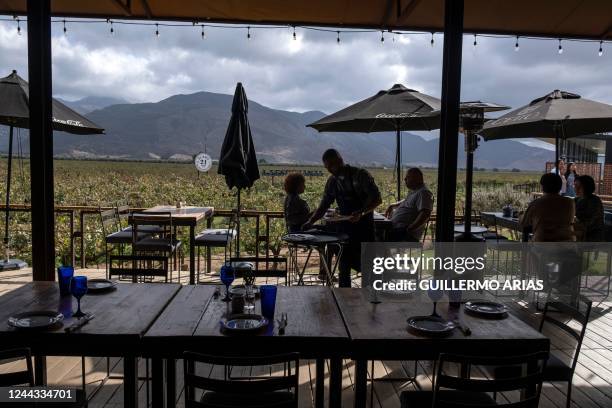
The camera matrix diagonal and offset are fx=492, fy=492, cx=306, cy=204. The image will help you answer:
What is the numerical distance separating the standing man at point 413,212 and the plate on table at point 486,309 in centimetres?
275

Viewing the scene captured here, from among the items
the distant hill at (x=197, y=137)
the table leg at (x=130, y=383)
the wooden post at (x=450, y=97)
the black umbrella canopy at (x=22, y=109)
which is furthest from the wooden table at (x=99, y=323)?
the distant hill at (x=197, y=137)

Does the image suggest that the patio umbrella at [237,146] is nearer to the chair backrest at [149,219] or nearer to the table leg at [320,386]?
the chair backrest at [149,219]

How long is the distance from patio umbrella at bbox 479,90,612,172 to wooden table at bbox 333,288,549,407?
3516 mm

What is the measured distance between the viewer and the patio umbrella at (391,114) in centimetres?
536

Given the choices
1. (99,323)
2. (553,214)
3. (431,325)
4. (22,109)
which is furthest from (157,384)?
(22,109)

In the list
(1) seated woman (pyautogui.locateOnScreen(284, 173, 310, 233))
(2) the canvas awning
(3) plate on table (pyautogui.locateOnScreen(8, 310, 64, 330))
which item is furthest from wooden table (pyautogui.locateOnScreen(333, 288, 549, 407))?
(1) seated woman (pyautogui.locateOnScreen(284, 173, 310, 233))

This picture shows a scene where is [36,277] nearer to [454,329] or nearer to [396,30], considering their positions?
[454,329]

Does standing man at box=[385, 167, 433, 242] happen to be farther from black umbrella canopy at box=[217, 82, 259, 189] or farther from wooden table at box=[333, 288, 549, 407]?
wooden table at box=[333, 288, 549, 407]

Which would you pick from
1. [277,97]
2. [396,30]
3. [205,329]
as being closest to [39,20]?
[205,329]

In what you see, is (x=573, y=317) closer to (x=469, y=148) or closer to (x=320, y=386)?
(x=320, y=386)

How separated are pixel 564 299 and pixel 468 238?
7.28 ft

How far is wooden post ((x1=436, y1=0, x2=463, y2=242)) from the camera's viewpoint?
2.89 meters

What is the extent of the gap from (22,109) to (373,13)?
393 cm

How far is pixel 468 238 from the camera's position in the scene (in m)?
3.55
